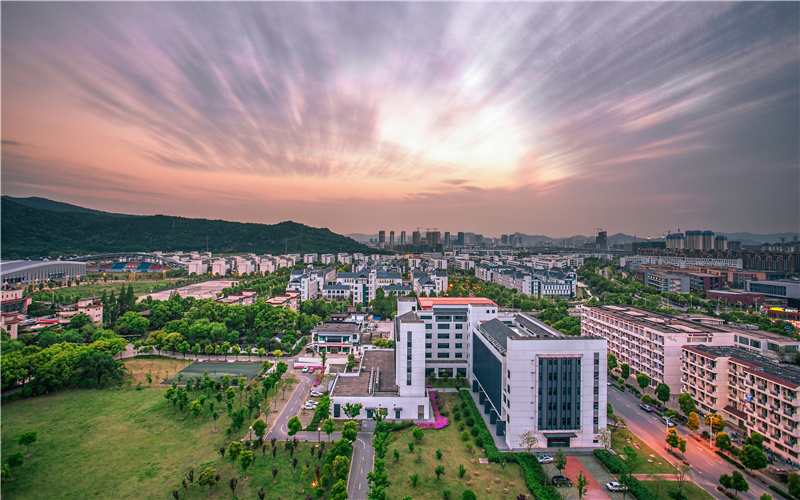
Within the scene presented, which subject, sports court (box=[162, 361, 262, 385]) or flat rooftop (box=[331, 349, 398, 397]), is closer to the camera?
flat rooftop (box=[331, 349, 398, 397])

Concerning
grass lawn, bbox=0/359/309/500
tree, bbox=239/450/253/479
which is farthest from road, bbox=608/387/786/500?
tree, bbox=239/450/253/479

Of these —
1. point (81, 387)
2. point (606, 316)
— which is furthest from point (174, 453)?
point (606, 316)

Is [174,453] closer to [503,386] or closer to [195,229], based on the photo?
[503,386]

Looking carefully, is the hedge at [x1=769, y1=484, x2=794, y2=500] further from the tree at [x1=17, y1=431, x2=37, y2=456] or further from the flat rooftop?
the tree at [x1=17, y1=431, x2=37, y2=456]

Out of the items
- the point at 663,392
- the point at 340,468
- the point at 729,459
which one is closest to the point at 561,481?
the point at 729,459

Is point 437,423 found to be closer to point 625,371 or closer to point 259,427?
point 259,427

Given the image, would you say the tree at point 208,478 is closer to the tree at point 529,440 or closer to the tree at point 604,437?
the tree at point 529,440
